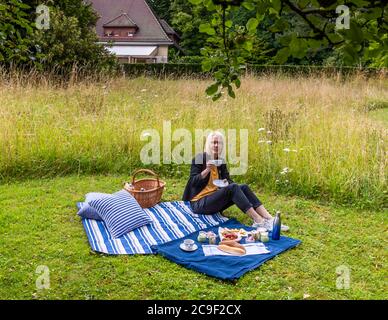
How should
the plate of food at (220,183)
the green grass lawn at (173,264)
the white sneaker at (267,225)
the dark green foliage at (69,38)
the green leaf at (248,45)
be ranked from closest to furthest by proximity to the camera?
1. the green leaf at (248,45)
2. the green grass lawn at (173,264)
3. the white sneaker at (267,225)
4. the plate of food at (220,183)
5. the dark green foliage at (69,38)

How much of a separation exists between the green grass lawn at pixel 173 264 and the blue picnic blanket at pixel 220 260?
6 cm

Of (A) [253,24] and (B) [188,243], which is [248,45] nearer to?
(A) [253,24]

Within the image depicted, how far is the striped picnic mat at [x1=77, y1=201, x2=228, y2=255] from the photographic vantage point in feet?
13.2

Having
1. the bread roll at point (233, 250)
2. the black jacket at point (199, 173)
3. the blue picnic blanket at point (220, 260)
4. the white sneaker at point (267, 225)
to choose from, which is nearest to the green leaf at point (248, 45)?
the blue picnic blanket at point (220, 260)

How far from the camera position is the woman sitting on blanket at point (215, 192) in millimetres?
4688

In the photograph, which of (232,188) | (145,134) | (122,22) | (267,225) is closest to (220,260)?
(267,225)

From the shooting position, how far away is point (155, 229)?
4547 mm

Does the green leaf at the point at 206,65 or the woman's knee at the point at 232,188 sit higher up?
the green leaf at the point at 206,65

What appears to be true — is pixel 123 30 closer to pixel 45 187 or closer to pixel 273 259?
pixel 45 187

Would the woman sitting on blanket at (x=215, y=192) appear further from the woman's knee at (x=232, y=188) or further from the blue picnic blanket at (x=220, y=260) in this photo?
the blue picnic blanket at (x=220, y=260)

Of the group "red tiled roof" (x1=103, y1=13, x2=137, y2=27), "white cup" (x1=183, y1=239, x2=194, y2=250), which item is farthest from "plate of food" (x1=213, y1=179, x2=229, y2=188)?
"red tiled roof" (x1=103, y1=13, x2=137, y2=27)

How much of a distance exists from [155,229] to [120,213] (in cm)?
39

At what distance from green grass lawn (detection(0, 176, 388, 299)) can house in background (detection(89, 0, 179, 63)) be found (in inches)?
1103
